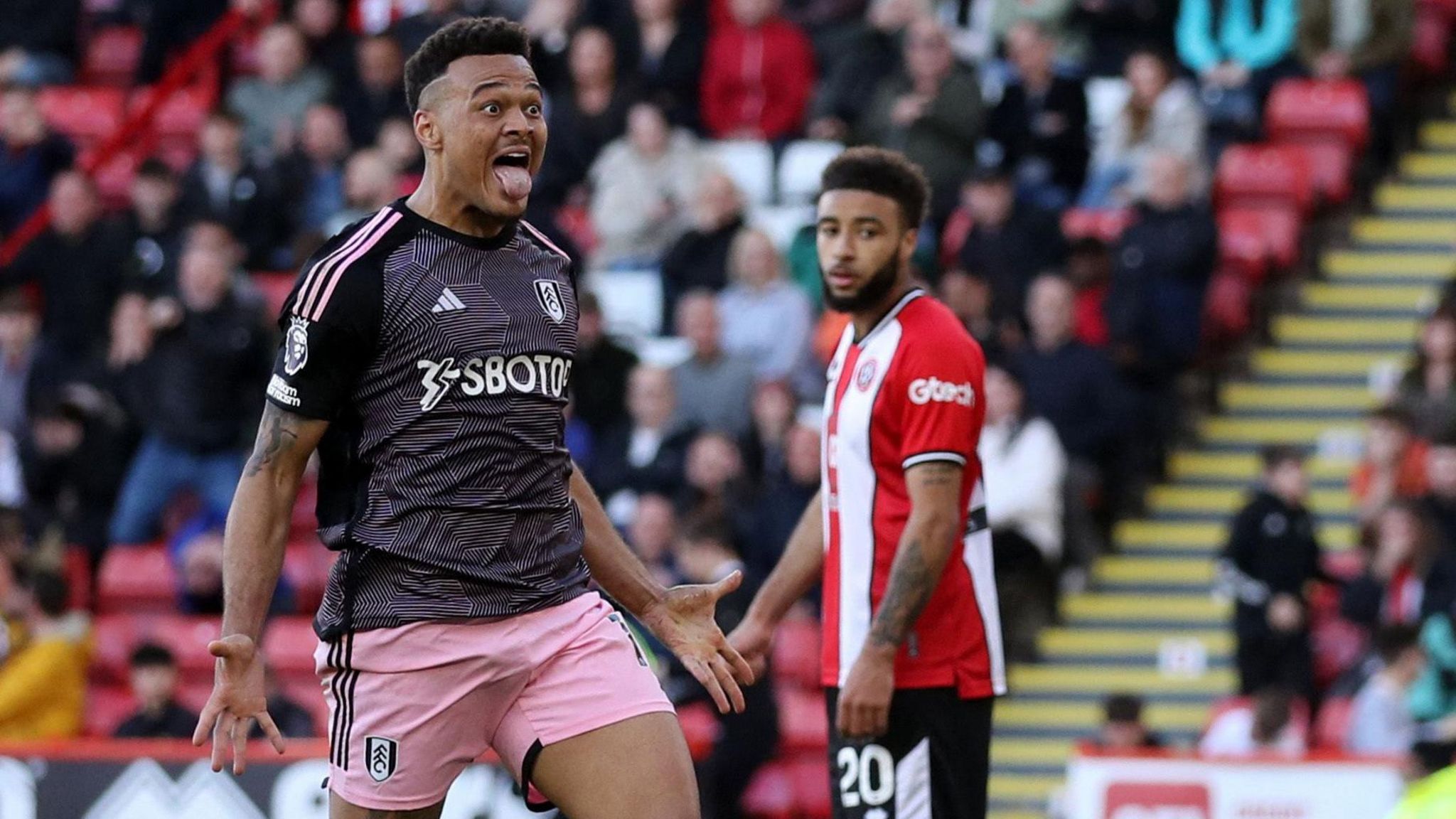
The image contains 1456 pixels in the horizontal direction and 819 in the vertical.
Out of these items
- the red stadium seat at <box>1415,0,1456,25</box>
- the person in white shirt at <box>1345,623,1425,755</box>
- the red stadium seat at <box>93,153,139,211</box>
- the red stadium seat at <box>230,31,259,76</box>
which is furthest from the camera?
the red stadium seat at <box>230,31,259,76</box>

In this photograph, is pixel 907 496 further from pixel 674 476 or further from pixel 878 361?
pixel 674 476

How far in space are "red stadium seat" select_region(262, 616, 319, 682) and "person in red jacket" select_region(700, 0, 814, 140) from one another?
4.42 meters

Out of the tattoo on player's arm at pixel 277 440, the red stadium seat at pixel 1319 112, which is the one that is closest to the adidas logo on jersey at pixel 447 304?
the tattoo on player's arm at pixel 277 440

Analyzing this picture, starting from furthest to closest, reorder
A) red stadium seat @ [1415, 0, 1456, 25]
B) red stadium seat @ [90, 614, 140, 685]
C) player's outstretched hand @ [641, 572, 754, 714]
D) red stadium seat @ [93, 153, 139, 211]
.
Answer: red stadium seat @ [93, 153, 139, 211] → red stadium seat @ [1415, 0, 1456, 25] → red stadium seat @ [90, 614, 140, 685] → player's outstretched hand @ [641, 572, 754, 714]

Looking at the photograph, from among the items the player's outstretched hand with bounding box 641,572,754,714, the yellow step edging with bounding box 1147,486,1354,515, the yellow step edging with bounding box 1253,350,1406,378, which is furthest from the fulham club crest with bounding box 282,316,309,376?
the yellow step edging with bounding box 1253,350,1406,378

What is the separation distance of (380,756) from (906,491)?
1778 mm

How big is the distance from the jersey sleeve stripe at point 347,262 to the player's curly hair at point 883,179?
5.43 feet

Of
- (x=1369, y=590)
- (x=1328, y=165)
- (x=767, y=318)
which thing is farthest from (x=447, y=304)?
(x=1328, y=165)

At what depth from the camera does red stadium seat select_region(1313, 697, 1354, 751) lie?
1138 cm

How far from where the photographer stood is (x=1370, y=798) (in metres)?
9.83

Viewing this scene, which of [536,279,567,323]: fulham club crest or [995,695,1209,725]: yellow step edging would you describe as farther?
[995,695,1209,725]: yellow step edging

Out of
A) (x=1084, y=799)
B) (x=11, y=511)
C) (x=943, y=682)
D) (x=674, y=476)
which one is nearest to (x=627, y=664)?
(x=943, y=682)

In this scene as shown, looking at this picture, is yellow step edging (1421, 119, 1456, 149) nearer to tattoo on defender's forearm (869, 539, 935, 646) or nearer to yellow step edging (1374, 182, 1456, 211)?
yellow step edging (1374, 182, 1456, 211)

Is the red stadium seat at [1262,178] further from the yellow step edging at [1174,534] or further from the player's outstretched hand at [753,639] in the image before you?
the player's outstretched hand at [753,639]
